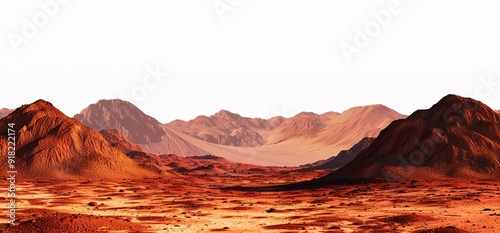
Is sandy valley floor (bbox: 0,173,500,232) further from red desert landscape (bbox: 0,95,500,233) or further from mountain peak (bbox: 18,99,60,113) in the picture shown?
mountain peak (bbox: 18,99,60,113)

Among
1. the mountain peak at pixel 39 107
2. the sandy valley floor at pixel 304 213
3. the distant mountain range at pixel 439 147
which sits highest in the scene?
the mountain peak at pixel 39 107

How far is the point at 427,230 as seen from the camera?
1166 inches

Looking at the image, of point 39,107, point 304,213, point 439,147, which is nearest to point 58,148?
point 39,107

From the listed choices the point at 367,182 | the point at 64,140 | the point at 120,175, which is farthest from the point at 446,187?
the point at 64,140

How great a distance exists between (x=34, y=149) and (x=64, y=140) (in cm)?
703

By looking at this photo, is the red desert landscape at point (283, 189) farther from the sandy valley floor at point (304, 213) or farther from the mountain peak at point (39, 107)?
the mountain peak at point (39, 107)

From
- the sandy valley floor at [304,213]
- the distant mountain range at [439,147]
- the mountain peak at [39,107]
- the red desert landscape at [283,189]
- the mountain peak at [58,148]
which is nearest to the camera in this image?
the sandy valley floor at [304,213]

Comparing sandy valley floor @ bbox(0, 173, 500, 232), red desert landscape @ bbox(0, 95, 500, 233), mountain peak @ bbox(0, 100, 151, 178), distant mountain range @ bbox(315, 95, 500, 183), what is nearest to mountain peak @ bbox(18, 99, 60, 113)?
mountain peak @ bbox(0, 100, 151, 178)

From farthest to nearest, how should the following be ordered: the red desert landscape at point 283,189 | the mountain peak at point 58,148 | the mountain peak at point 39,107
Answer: the mountain peak at point 39,107
the mountain peak at point 58,148
the red desert landscape at point 283,189

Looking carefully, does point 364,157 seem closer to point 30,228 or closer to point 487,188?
point 487,188

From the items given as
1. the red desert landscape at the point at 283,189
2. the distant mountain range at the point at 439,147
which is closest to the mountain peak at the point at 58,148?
the red desert landscape at the point at 283,189

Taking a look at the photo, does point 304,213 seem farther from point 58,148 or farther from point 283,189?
point 58,148

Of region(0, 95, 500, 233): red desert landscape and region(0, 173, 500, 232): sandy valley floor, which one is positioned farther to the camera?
region(0, 95, 500, 233): red desert landscape

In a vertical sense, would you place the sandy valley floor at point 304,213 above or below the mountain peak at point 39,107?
below
